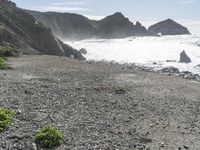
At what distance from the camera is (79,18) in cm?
16038

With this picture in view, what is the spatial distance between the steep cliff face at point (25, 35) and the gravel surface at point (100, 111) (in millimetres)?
22672

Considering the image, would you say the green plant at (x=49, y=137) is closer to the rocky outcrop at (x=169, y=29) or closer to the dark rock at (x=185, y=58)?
the dark rock at (x=185, y=58)

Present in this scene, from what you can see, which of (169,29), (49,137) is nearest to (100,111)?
(49,137)

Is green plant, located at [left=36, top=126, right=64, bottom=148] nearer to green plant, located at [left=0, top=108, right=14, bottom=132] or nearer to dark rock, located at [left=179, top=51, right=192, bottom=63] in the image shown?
green plant, located at [left=0, top=108, right=14, bottom=132]

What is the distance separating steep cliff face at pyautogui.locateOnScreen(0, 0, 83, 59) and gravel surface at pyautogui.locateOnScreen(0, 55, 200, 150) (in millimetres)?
22672

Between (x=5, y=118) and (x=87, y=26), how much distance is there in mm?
140654

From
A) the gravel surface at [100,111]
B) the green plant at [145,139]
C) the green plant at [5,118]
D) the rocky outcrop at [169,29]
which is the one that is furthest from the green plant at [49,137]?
the rocky outcrop at [169,29]

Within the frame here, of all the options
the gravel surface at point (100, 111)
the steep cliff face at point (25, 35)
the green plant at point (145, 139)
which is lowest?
the green plant at point (145, 139)

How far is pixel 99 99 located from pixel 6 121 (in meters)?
7.78

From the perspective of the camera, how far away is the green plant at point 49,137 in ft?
51.9

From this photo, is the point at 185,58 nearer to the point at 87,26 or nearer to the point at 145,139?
the point at 145,139

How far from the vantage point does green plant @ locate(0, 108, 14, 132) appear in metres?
17.2

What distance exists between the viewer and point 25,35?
201 feet

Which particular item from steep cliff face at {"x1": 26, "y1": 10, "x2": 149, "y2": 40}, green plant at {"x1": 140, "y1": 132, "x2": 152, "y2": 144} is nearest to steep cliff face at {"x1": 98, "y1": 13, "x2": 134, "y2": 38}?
steep cliff face at {"x1": 26, "y1": 10, "x2": 149, "y2": 40}
